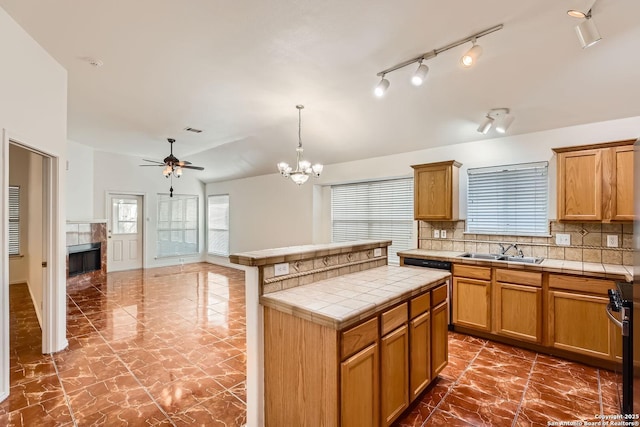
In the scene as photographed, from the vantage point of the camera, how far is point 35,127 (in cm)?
271

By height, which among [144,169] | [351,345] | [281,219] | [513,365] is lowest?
[513,365]

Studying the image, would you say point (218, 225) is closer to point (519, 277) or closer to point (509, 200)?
point (509, 200)

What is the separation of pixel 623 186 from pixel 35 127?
18.2 feet

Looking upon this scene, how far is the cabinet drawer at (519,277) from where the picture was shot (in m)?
3.23

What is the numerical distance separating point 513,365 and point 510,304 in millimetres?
648

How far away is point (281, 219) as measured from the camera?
7027 mm

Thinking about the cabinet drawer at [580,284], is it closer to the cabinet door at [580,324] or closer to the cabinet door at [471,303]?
the cabinet door at [580,324]

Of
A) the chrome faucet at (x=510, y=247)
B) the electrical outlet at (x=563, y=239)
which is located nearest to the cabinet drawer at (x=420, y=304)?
the chrome faucet at (x=510, y=247)

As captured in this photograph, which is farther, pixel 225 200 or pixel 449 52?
pixel 225 200

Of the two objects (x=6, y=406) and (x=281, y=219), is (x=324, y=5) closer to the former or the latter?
(x=6, y=406)

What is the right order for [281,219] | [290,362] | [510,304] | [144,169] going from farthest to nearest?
[144,169], [281,219], [510,304], [290,362]

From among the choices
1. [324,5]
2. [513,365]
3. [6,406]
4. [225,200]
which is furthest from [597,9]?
[225,200]

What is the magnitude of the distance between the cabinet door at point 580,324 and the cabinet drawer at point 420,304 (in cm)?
170

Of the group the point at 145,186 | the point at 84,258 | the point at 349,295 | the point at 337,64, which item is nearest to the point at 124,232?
the point at 145,186
